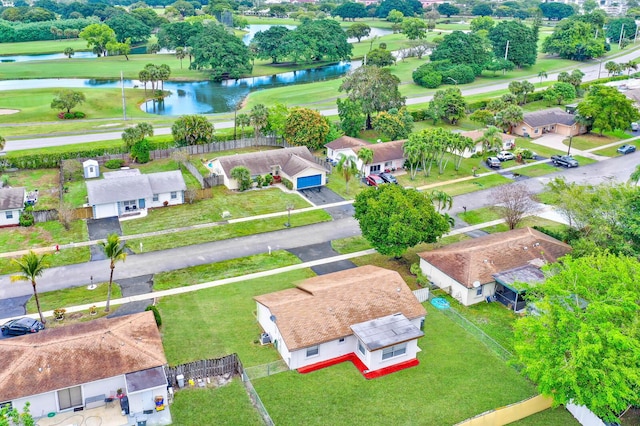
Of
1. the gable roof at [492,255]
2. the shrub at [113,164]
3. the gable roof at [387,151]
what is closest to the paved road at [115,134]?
the shrub at [113,164]

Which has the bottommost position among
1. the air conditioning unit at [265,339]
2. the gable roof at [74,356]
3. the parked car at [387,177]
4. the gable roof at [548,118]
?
the air conditioning unit at [265,339]

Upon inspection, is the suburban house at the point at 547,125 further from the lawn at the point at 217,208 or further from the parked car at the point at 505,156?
the lawn at the point at 217,208

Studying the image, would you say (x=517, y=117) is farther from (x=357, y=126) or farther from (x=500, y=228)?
(x=500, y=228)

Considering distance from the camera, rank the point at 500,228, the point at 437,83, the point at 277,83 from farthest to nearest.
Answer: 1. the point at 277,83
2. the point at 437,83
3. the point at 500,228

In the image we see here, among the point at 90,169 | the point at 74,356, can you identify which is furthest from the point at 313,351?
the point at 90,169

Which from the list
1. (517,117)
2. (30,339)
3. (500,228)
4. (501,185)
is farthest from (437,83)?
(30,339)

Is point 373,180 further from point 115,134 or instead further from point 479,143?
point 115,134

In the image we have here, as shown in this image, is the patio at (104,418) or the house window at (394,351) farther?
the house window at (394,351)
